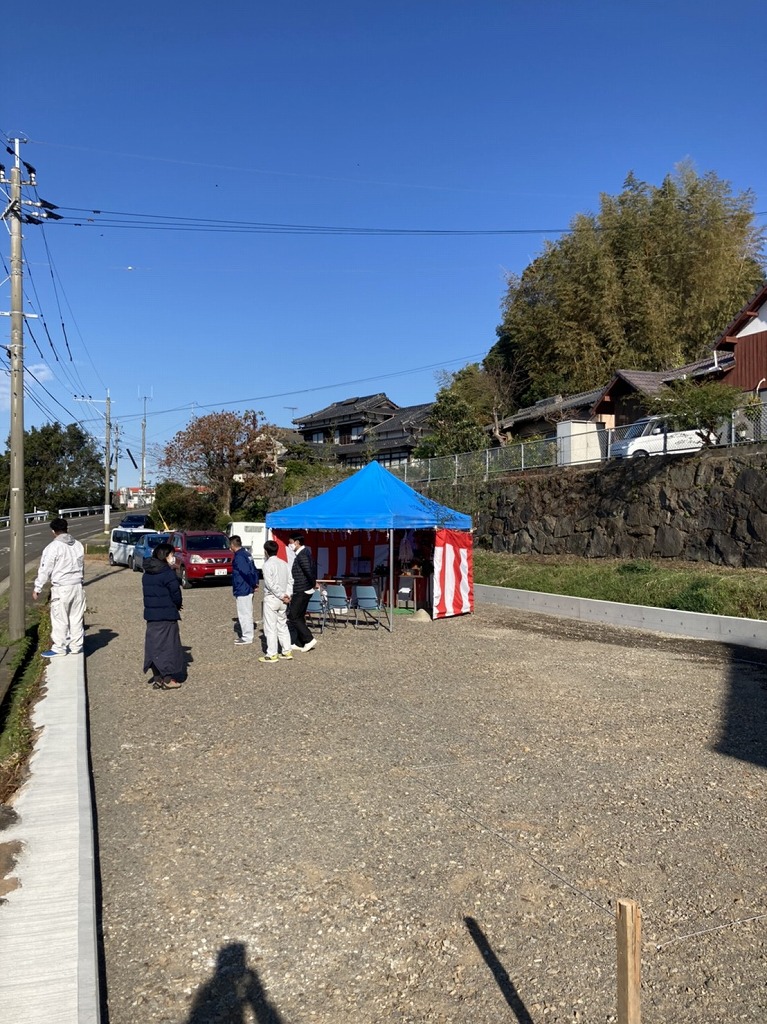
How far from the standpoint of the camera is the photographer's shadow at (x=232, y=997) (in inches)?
120

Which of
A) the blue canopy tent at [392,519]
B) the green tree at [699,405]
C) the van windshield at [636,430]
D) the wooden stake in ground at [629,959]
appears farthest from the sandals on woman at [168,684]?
the van windshield at [636,430]

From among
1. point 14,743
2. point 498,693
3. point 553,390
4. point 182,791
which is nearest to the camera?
point 182,791

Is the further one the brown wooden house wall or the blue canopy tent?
the brown wooden house wall

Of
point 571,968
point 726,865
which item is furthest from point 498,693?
point 571,968

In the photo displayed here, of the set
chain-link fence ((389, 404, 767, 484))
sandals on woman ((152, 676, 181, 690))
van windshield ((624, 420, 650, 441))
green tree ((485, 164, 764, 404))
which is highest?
green tree ((485, 164, 764, 404))

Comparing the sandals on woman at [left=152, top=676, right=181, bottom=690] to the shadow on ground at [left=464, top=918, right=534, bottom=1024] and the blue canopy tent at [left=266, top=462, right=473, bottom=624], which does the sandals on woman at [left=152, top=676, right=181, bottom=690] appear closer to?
the blue canopy tent at [left=266, top=462, right=473, bottom=624]

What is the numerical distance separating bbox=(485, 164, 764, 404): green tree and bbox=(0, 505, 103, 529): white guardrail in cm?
3889

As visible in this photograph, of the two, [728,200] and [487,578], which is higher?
[728,200]

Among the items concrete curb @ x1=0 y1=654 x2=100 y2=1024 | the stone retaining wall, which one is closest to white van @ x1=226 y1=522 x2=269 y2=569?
the stone retaining wall

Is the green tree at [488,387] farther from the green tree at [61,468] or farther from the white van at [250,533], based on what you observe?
the green tree at [61,468]

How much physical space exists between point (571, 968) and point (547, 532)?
17791 millimetres

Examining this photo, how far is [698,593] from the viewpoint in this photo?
1352 cm

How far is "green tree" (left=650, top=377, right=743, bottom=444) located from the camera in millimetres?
15977

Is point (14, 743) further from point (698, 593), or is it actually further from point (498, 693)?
point (698, 593)
